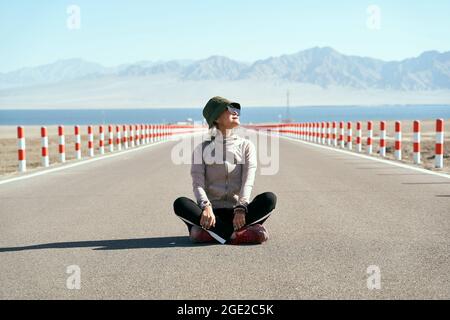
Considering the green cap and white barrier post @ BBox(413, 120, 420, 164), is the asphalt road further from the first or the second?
white barrier post @ BBox(413, 120, 420, 164)

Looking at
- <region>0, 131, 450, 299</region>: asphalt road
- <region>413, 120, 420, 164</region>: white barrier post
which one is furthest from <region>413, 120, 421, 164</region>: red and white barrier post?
<region>0, 131, 450, 299</region>: asphalt road

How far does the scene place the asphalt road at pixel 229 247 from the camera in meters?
5.40

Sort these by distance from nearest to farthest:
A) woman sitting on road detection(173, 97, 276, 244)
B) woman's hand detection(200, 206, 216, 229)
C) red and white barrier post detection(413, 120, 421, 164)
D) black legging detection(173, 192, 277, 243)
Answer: woman's hand detection(200, 206, 216, 229) → woman sitting on road detection(173, 97, 276, 244) → black legging detection(173, 192, 277, 243) → red and white barrier post detection(413, 120, 421, 164)

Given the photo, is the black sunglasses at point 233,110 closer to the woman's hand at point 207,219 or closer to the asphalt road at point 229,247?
the woman's hand at point 207,219

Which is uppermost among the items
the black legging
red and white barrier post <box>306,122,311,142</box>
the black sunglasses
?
the black sunglasses

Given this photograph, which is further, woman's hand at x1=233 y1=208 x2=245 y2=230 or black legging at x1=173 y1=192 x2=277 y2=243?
black legging at x1=173 y1=192 x2=277 y2=243

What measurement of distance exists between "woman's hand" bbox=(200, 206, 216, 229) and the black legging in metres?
0.23

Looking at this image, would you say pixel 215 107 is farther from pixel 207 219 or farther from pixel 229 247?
pixel 229 247

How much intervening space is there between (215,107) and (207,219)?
98cm

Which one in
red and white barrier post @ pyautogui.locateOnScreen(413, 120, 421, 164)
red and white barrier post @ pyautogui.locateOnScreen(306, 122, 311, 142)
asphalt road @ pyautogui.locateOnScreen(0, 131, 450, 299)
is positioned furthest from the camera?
red and white barrier post @ pyautogui.locateOnScreen(306, 122, 311, 142)

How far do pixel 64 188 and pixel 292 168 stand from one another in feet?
19.3

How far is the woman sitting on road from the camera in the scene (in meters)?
7.04

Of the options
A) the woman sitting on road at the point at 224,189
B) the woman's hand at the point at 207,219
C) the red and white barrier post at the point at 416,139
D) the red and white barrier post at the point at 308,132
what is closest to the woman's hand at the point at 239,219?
the woman sitting on road at the point at 224,189

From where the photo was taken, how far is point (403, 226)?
8.23 m
